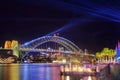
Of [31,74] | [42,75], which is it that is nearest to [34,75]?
[42,75]

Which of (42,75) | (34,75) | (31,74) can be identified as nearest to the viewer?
(42,75)

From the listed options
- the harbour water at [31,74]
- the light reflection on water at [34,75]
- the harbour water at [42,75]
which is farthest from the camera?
the harbour water at [31,74]

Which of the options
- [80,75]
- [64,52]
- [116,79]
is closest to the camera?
[116,79]

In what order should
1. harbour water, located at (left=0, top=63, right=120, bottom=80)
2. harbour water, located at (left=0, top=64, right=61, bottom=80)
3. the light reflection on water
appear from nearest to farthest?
harbour water, located at (left=0, top=63, right=120, bottom=80) → the light reflection on water → harbour water, located at (left=0, top=64, right=61, bottom=80)

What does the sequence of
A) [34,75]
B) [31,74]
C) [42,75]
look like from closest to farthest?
1. [42,75]
2. [34,75]
3. [31,74]

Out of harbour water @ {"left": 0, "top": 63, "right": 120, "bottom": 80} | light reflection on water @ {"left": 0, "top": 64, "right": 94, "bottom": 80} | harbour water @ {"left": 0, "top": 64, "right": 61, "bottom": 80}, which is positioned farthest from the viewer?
harbour water @ {"left": 0, "top": 64, "right": 61, "bottom": 80}

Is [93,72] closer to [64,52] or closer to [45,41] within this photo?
[64,52]

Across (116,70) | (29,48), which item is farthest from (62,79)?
(29,48)

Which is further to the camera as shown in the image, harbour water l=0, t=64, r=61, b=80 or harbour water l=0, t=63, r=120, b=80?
harbour water l=0, t=64, r=61, b=80

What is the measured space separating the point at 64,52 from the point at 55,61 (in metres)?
3.76

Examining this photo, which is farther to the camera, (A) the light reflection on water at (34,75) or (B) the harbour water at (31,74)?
(B) the harbour water at (31,74)

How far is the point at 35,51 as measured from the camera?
9956 cm

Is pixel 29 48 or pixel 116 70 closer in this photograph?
pixel 116 70

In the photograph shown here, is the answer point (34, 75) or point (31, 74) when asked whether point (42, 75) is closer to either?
point (34, 75)
